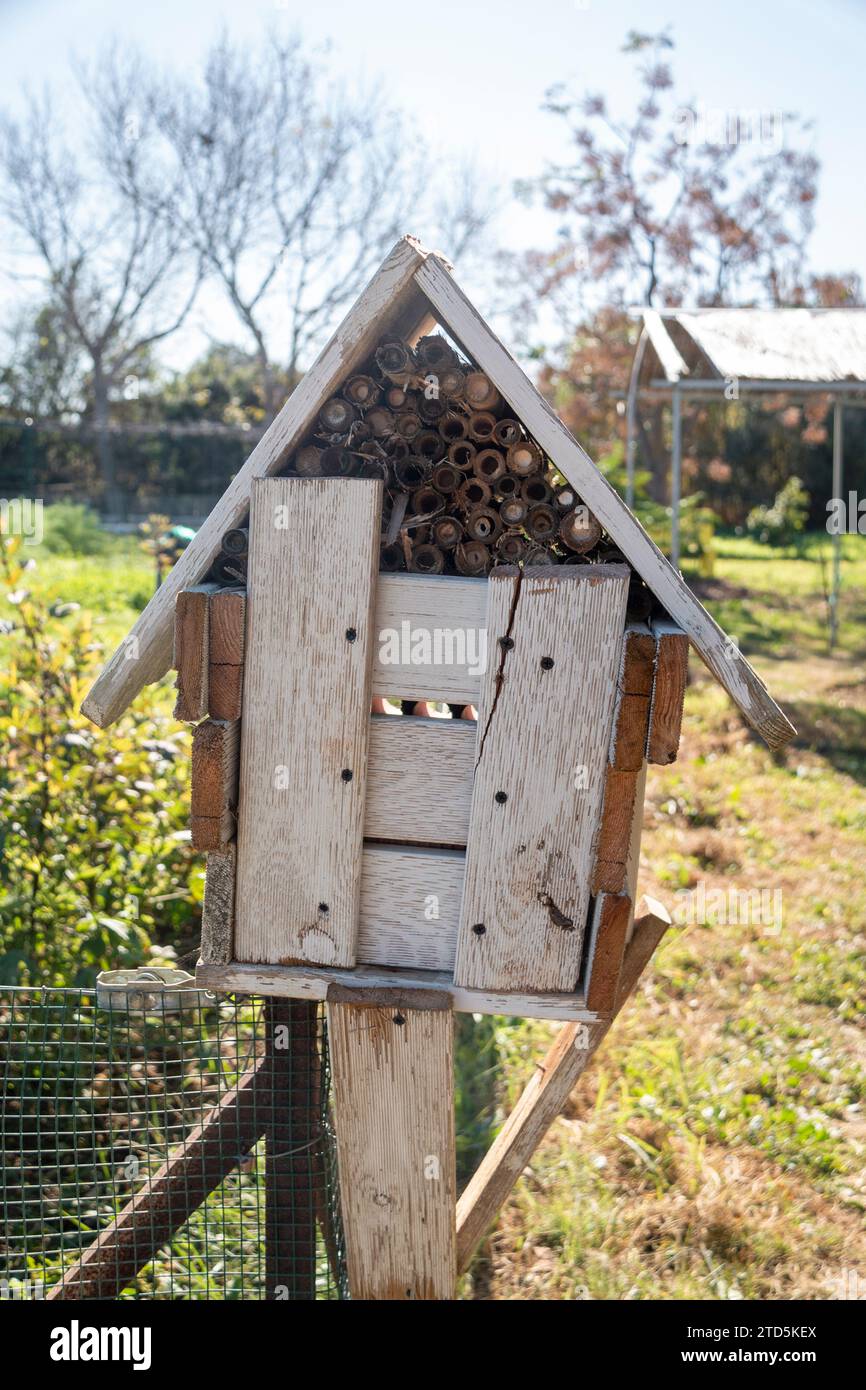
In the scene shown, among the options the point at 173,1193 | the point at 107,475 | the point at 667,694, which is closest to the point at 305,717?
the point at 667,694

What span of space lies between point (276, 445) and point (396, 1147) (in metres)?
1.31

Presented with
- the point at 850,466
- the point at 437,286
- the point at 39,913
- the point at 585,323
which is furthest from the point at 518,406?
the point at 850,466

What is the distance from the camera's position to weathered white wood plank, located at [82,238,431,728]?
6.12ft

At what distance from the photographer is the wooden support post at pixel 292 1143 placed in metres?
2.42

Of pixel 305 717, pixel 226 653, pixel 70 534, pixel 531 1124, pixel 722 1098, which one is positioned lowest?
pixel 722 1098

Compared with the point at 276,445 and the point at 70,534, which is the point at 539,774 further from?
the point at 70,534

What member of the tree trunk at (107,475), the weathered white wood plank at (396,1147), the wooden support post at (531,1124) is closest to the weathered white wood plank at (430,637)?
the weathered white wood plank at (396,1147)

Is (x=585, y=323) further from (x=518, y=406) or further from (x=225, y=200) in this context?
(x=518, y=406)

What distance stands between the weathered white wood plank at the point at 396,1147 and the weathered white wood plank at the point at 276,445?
0.72 meters

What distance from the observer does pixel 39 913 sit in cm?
391

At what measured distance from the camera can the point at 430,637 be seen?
1.94 meters

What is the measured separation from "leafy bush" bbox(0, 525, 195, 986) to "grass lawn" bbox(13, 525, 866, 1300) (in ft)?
1.35

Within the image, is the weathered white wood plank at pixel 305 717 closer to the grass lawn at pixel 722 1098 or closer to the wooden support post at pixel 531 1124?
the wooden support post at pixel 531 1124
